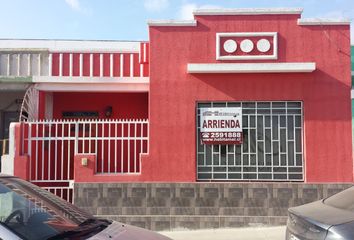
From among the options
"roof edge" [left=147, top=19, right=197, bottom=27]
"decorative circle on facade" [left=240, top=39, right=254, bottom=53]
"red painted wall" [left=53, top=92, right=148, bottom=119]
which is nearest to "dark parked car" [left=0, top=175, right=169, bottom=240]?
"roof edge" [left=147, top=19, right=197, bottom=27]

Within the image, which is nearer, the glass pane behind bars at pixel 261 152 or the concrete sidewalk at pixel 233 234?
the concrete sidewalk at pixel 233 234

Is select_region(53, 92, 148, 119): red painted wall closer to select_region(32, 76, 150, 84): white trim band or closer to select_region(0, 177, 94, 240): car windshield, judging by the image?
select_region(32, 76, 150, 84): white trim band

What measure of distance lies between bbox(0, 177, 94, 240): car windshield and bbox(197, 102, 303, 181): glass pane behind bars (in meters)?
4.91

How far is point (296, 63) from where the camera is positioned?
8711 millimetres

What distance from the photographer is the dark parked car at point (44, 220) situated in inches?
133

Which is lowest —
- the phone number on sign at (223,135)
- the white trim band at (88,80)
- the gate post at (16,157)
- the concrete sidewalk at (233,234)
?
the concrete sidewalk at (233,234)

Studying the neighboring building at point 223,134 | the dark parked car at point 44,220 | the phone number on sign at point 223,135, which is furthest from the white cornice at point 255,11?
the dark parked car at point 44,220

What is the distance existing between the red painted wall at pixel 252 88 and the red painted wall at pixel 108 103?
222 cm

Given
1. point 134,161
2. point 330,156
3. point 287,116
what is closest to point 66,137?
point 134,161

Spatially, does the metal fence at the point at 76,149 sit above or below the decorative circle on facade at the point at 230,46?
below

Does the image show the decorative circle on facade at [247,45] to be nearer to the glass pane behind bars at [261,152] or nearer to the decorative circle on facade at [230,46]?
the decorative circle on facade at [230,46]

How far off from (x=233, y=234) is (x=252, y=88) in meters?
2.90

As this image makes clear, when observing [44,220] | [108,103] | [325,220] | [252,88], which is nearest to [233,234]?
[252,88]

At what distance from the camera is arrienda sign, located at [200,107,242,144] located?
344 inches
